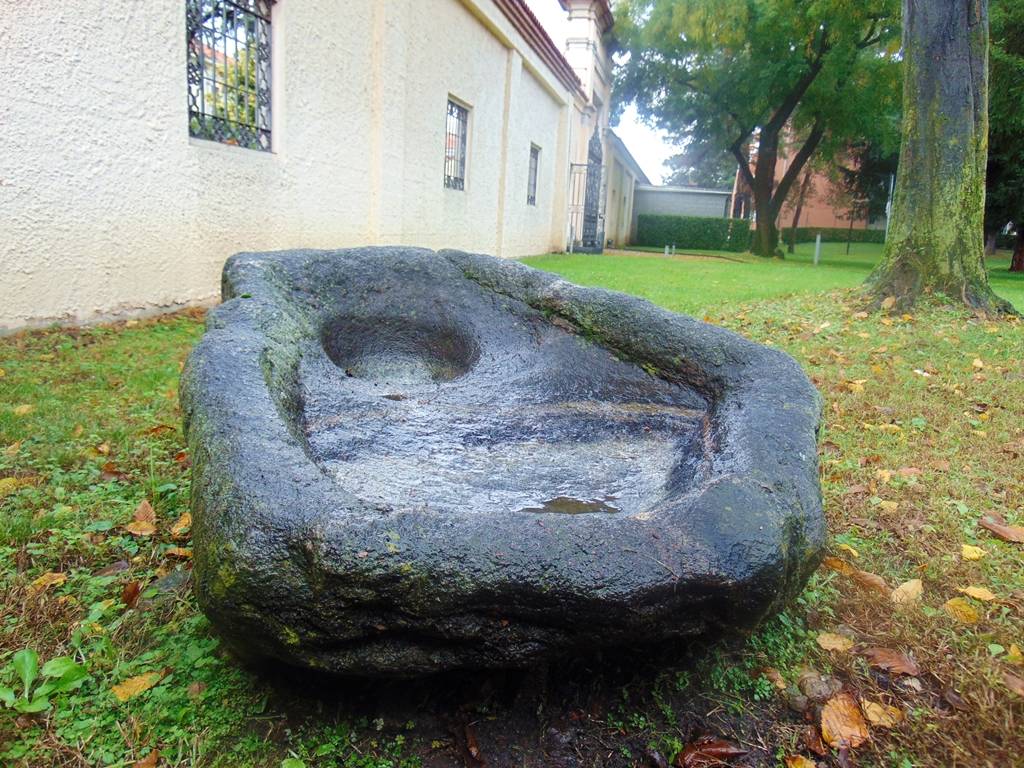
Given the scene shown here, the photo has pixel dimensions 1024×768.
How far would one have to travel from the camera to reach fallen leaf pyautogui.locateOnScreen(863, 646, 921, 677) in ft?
6.70

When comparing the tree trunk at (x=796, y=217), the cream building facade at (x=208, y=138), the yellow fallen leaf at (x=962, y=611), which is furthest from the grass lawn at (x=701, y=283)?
the tree trunk at (x=796, y=217)

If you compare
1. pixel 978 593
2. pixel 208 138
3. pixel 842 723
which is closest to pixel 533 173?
pixel 208 138

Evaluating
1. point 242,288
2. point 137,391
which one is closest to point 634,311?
point 242,288

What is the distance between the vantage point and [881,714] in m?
1.87

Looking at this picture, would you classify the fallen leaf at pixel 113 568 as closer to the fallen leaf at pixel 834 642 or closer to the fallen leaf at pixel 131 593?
the fallen leaf at pixel 131 593

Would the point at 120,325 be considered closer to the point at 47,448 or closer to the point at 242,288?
the point at 47,448

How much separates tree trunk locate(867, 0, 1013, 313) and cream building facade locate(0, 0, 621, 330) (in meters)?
5.27

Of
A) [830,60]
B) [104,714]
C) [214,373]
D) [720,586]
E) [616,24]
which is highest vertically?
[616,24]

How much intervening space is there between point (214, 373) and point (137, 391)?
247cm

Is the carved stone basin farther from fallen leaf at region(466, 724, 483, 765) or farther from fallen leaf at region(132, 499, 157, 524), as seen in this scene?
fallen leaf at region(132, 499, 157, 524)

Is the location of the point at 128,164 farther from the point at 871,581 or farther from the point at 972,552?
the point at 972,552

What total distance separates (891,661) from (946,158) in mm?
6243

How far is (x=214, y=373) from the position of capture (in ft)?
6.75

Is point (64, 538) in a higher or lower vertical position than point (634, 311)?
lower
